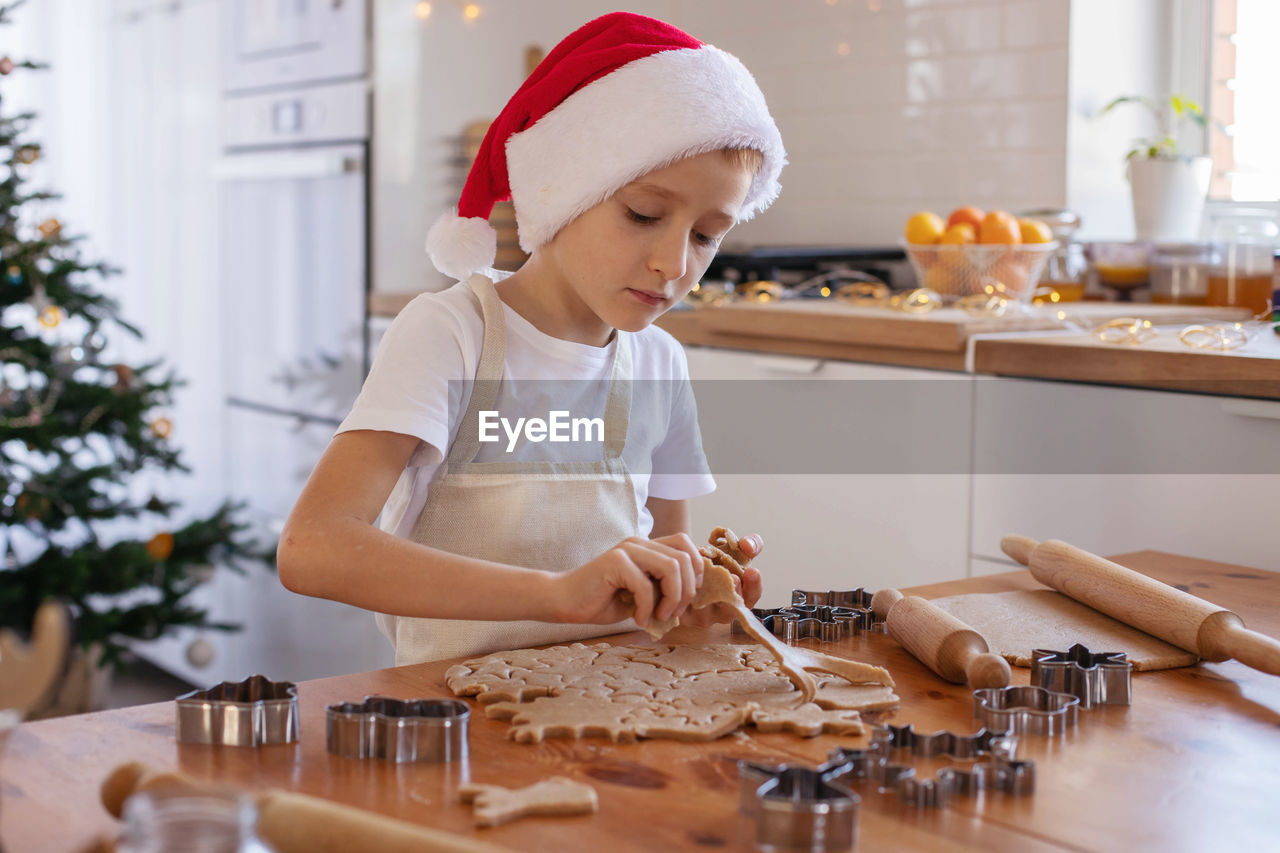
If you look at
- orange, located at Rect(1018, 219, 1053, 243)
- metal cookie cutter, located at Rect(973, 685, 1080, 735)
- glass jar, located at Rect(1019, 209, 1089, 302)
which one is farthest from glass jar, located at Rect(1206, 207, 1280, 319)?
metal cookie cutter, located at Rect(973, 685, 1080, 735)

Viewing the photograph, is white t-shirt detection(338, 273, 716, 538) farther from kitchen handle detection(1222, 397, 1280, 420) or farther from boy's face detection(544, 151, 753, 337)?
kitchen handle detection(1222, 397, 1280, 420)

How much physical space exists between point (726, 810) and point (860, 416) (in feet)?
4.67

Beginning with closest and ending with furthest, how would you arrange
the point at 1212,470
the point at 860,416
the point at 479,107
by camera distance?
the point at 1212,470 < the point at 860,416 < the point at 479,107

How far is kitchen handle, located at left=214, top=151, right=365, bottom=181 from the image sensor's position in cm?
296

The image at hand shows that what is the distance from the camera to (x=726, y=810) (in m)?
0.64

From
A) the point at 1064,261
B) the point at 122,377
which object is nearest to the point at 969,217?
the point at 1064,261

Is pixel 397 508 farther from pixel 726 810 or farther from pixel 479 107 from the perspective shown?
pixel 479 107

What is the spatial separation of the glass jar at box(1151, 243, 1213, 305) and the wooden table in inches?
62.6

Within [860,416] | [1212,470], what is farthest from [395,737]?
[860,416]

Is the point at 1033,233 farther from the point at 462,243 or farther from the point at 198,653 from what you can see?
the point at 198,653

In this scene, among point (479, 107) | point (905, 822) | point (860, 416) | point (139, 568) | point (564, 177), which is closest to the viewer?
point (905, 822)

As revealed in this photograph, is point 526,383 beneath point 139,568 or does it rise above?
above

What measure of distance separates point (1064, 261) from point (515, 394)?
150cm

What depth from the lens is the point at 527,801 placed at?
62cm
